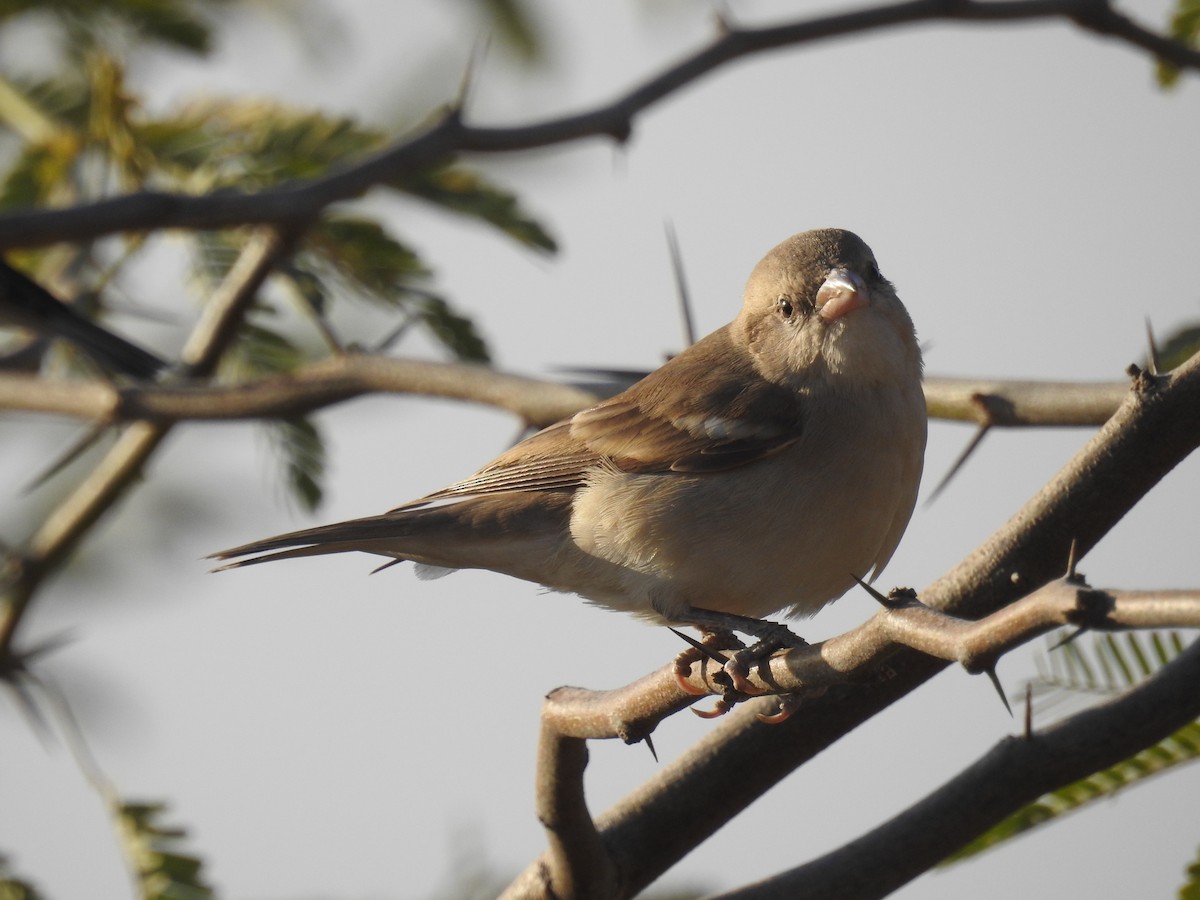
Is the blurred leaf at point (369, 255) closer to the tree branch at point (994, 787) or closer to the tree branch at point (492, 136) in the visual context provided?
the tree branch at point (492, 136)

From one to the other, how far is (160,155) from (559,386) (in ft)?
6.68

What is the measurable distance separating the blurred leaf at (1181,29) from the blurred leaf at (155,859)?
14.3 feet

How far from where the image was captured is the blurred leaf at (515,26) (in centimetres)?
772

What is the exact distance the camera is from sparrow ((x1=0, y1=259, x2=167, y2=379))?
5926 mm

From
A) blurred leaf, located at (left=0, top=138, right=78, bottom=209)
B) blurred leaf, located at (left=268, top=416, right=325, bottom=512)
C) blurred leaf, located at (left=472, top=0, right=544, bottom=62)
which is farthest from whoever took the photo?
blurred leaf, located at (left=472, top=0, right=544, bottom=62)

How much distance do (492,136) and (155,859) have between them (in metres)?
2.57

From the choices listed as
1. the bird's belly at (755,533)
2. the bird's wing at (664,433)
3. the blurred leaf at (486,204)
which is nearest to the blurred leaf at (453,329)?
the blurred leaf at (486,204)

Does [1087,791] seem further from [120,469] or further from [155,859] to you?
[120,469]

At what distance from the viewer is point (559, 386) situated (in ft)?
16.4

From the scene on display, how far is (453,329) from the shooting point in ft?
18.1

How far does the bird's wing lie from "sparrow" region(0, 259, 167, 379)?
6.14 ft

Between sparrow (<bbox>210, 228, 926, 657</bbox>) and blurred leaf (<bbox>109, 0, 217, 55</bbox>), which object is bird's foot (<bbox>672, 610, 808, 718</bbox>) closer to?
sparrow (<bbox>210, 228, 926, 657</bbox>)

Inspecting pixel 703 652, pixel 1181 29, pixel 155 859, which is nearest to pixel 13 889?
pixel 155 859

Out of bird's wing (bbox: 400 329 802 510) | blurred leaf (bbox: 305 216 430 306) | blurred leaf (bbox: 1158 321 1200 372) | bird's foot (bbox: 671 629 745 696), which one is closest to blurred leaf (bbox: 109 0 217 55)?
blurred leaf (bbox: 305 216 430 306)
